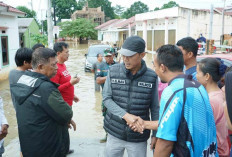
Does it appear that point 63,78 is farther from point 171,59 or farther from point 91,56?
point 91,56

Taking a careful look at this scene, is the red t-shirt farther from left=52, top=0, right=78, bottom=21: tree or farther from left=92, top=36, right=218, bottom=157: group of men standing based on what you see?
left=52, top=0, right=78, bottom=21: tree

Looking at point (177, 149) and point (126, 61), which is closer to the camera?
point (177, 149)

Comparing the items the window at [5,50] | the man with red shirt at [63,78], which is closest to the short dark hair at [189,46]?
the man with red shirt at [63,78]

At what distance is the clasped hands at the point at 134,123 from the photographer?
2361 mm

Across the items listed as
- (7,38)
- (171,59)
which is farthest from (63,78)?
(7,38)

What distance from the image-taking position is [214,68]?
97.8 inches

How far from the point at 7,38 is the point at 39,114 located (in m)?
12.5

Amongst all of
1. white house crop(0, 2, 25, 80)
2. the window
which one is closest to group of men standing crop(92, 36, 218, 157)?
white house crop(0, 2, 25, 80)

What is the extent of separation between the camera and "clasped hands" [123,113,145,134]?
2.36 meters

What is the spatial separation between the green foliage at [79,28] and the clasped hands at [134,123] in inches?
1893

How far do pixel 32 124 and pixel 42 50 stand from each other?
2.44ft

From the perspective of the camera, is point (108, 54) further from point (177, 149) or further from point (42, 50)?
point (177, 149)

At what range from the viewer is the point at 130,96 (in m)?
2.63

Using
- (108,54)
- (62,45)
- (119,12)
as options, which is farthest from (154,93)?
(119,12)
